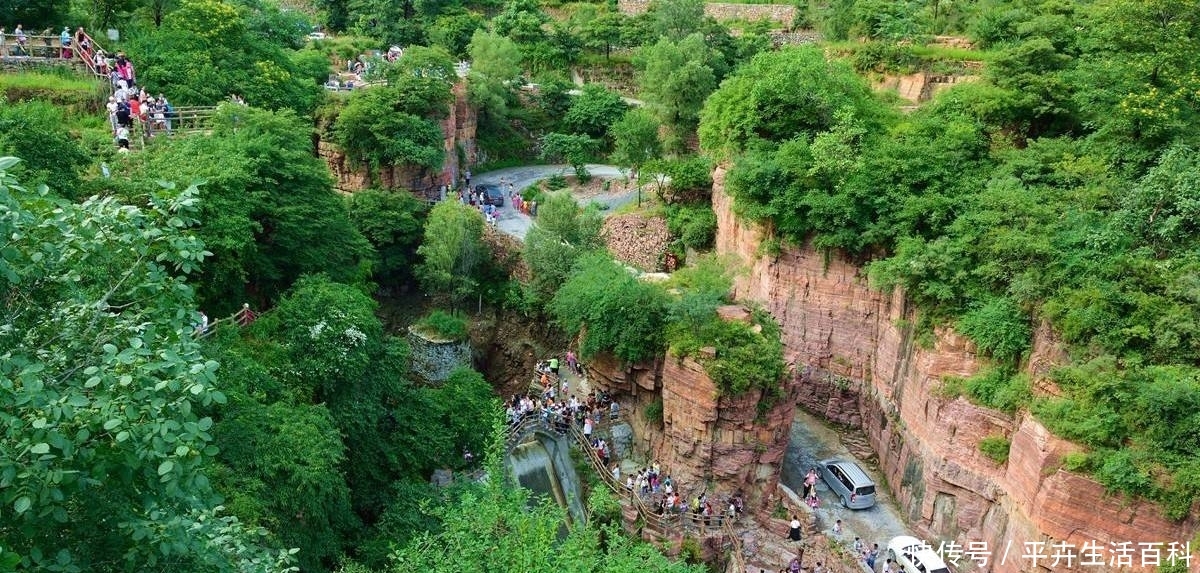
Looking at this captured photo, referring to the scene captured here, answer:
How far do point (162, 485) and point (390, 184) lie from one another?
32387mm

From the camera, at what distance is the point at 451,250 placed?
116 feet

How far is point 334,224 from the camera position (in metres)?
26.8

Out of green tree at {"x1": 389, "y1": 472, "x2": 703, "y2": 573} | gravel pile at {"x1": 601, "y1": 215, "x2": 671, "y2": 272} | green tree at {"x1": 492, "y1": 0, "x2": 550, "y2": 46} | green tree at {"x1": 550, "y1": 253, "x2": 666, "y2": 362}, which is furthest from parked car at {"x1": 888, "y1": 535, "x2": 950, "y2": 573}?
green tree at {"x1": 492, "y1": 0, "x2": 550, "y2": 46}

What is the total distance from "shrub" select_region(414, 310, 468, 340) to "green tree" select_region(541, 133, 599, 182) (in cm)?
1527

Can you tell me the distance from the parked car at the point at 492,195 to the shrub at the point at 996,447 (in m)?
26.2

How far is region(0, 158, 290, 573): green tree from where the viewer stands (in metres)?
7.38

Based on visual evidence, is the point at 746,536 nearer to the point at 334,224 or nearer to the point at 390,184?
the point at 334,224

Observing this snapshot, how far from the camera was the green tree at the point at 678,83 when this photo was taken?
4222 cm

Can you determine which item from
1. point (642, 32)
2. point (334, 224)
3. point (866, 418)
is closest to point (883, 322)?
point (866, 418)

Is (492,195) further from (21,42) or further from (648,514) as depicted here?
(648,514)

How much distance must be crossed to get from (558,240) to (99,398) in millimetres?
27766

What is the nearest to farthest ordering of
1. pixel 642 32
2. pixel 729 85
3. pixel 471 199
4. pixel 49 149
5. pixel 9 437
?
1. pixel 9 437
2. pixel 49 149
3. pixel 729 85
4. pixel 471 199
5. pixel 642 32

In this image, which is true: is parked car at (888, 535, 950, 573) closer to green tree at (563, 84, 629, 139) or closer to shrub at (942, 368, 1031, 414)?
shrub at (942, 368, 1031, 414)

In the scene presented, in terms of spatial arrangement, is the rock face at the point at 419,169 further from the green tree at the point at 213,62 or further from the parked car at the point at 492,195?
the green tree at the point at 213,62
